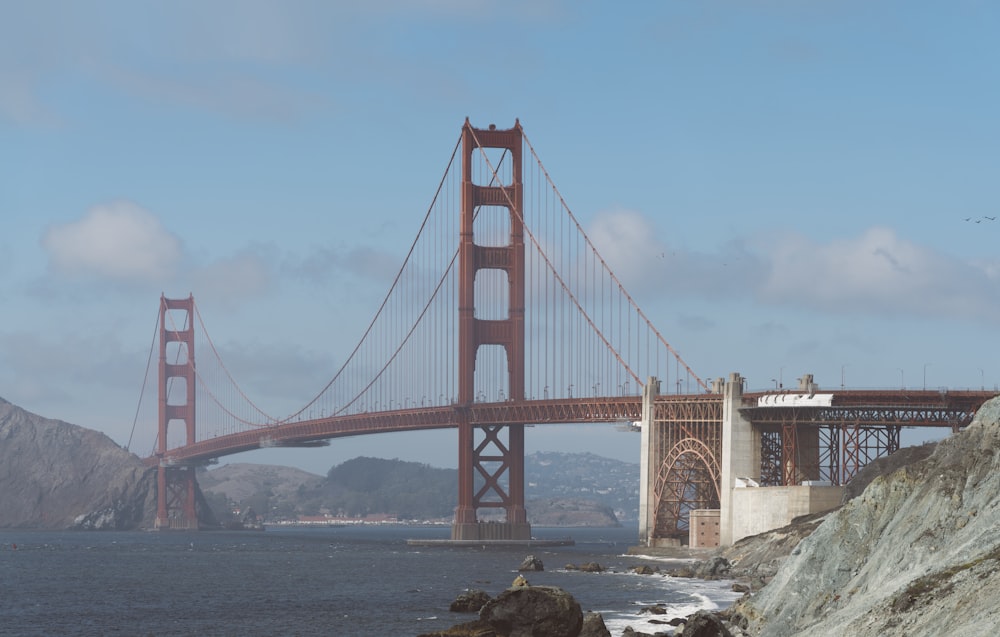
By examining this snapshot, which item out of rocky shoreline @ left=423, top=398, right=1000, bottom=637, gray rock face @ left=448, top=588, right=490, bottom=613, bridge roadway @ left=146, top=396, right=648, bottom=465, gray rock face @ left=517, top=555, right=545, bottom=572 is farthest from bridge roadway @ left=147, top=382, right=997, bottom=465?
rocky shoreline @ left=423, top=398, right=1000, bottom=637

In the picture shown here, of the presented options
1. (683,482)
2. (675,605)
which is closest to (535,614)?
(675,605)

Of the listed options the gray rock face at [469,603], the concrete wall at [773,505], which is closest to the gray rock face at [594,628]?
the gray rock face at [469,603]

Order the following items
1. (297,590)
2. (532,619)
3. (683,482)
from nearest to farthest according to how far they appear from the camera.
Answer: (532,619) < (297,590) < (683,482)

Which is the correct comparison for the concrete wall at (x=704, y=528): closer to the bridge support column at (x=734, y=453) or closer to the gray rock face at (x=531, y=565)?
the bridge support column at (x=734, y=453)

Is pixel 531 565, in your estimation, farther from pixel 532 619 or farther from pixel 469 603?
pixel 532 619

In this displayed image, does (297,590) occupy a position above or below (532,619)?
below

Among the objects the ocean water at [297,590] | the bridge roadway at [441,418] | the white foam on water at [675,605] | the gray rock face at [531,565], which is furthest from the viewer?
the bridge roadway at [441,418]

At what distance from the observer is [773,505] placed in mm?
96312

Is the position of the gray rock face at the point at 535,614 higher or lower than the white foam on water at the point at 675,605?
higher

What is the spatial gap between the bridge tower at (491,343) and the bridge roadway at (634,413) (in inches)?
106

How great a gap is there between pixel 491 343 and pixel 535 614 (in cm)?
8137

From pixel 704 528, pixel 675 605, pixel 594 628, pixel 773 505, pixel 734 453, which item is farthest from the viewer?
pixel 704 528

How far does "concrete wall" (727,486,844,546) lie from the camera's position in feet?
305

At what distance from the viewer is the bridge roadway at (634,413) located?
322 feet
